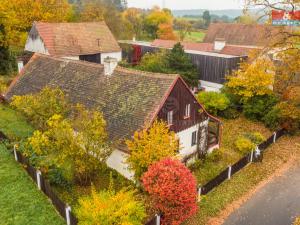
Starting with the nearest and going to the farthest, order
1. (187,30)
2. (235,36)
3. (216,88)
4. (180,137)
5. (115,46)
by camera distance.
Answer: (180,137)
(216,88)
(115,46)
(235,36)
(187,30)

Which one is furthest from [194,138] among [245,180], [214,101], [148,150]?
[214,101]

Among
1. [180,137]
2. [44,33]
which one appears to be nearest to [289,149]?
[180,137]

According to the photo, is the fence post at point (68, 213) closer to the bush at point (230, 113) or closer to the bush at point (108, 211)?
the bush at point (108, 211)

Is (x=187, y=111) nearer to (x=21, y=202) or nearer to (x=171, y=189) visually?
(x=171, y=189)

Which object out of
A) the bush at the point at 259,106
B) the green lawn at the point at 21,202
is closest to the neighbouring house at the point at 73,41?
the bush at the point at 259,106

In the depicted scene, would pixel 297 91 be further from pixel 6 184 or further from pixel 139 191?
pixel 6 184

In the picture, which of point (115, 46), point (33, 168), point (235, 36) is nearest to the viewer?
point (33, 168)
